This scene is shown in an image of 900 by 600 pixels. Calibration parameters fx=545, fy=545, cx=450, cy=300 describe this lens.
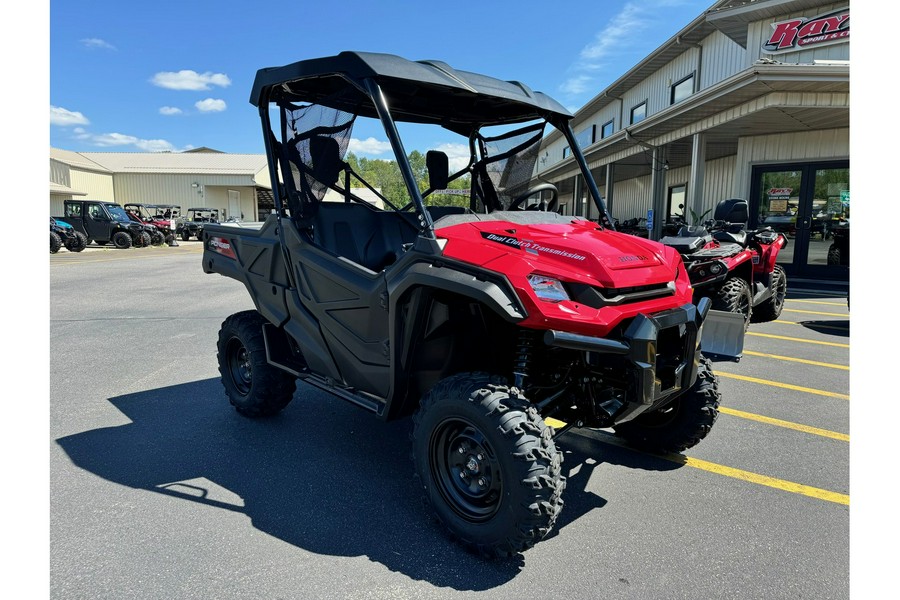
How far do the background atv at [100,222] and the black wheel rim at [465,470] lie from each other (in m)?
25.2

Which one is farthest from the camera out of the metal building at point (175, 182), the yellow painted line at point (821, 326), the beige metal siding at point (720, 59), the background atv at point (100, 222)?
the metal building at point (175, 182)

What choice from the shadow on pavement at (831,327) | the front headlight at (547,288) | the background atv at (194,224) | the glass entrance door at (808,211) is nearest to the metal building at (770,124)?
the glass entrance door at (808,211)

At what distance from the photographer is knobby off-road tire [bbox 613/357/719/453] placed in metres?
3.09

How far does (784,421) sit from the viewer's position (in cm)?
410

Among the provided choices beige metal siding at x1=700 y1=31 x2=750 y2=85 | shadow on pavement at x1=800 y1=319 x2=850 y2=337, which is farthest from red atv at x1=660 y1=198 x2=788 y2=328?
beige metal siding at x1=700 y1=31 x2=750 y2=85

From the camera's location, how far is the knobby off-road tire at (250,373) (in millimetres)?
3881

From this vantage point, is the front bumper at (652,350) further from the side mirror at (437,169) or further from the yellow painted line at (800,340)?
the yellow painted line at (800,340)

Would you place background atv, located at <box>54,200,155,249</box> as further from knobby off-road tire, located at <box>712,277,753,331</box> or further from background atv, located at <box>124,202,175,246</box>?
knobby off-road tire, located at <box>712,277,753,331</box>

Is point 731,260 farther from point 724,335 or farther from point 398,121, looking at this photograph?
point 398,121

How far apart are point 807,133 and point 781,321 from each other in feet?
22.0

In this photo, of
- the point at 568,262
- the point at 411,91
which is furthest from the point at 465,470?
the point at 411,91

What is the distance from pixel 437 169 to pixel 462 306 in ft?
5.75

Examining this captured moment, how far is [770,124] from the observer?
1168 cm

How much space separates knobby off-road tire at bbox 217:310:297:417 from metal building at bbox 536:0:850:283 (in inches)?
239
